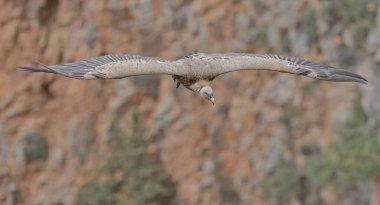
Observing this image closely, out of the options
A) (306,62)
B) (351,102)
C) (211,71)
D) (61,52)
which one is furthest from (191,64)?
(351,102)

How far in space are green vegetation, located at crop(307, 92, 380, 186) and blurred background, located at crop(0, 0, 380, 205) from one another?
4 cm

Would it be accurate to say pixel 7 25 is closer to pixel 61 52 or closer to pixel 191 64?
pixel 61 52

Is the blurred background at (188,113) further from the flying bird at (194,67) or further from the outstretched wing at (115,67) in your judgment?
the outstretched wing at (115,67)

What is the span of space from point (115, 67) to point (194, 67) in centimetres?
162

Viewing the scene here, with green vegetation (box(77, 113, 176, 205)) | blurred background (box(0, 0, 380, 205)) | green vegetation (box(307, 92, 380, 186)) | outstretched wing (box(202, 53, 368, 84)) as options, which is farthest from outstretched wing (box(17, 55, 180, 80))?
green vegetation (box(307, 92, 380, 186))

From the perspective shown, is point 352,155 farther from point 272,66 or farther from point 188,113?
point 272,66

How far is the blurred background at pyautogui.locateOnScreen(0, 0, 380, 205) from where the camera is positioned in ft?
85.5

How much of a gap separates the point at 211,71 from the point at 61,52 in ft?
33.9

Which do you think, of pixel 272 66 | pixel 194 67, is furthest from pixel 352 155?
pixel 194 67

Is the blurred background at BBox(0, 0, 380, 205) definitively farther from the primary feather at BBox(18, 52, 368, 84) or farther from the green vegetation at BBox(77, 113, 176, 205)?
the primary feather at BBox(18, 52, 368, 84)

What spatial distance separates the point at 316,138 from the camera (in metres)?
28.3

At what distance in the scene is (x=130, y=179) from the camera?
1053 inches

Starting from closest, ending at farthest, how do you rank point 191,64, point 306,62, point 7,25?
point 191,64 → point 306,62 → point 7,25

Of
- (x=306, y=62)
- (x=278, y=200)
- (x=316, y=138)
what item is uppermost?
(x=306, y=62)
